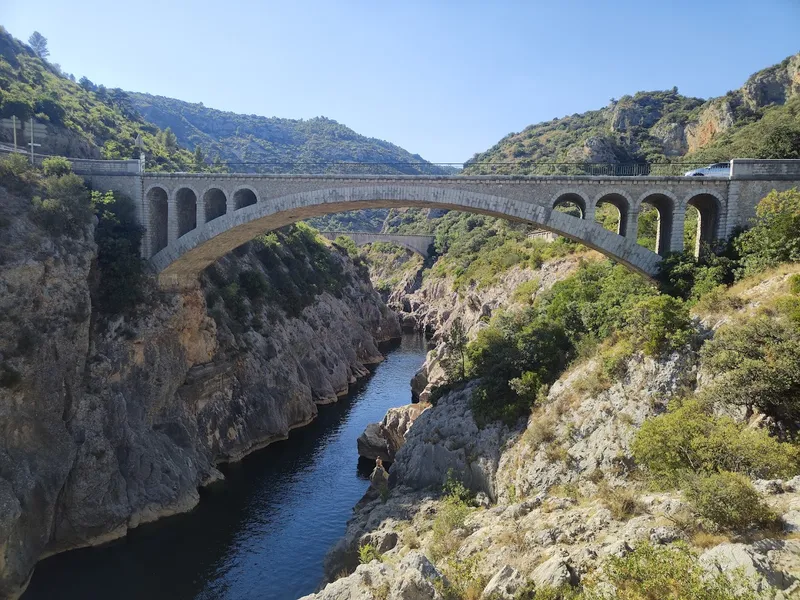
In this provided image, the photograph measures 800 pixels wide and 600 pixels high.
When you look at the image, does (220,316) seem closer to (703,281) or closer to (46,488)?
(46,488)

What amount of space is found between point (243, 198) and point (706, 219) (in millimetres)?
22024

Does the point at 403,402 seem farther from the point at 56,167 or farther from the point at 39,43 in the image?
the point at 39,43

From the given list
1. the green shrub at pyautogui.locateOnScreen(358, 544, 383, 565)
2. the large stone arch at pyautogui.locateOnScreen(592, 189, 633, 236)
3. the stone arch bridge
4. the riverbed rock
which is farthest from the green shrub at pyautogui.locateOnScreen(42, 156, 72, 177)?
the large stone arch at pyautogui.locateOnScreen(592, 189, 633, 236)

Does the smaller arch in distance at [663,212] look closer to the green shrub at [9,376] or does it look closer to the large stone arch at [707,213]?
the large stone arch at [707,213]

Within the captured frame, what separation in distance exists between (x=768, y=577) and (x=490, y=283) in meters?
36.2

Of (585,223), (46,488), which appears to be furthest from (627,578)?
(46,488)

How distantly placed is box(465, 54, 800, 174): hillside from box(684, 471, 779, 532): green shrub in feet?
68.9

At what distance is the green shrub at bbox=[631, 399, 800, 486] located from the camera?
10.9 m

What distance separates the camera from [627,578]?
8508 millimetres

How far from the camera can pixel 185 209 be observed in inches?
1166

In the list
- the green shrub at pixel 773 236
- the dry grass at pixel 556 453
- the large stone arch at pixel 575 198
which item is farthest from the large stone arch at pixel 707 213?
the dry grass at pixel 556 453

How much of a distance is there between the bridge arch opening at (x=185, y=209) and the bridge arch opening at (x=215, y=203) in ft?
2.84

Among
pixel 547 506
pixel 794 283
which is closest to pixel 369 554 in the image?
pixel 547 506

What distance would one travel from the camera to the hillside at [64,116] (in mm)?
34562
